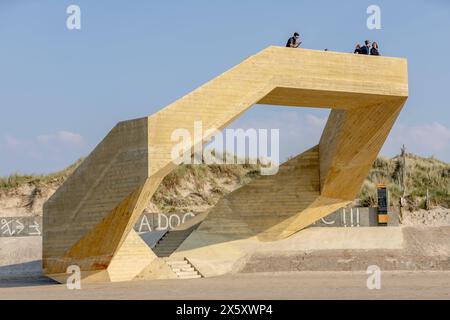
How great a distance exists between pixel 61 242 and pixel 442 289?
10.6 meters

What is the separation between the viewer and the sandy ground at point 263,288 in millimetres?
17031

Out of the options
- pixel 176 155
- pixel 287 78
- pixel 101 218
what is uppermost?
pixel 287 78

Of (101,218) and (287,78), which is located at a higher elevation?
(287,78)

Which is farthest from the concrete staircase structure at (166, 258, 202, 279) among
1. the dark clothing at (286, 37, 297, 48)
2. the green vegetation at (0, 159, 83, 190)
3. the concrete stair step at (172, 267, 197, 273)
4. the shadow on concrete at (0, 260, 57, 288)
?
the green vegetation at (0, 159, 83, 190)

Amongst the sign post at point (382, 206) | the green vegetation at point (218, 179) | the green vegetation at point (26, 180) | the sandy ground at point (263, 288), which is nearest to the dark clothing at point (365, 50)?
the sign post at point (382, 206)

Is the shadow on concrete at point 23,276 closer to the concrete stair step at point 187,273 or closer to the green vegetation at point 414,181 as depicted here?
the concrete stair step at point 187,273

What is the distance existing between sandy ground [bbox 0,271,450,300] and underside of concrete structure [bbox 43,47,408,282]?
4.18 ft

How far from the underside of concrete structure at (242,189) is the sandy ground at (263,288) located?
50.1 inches

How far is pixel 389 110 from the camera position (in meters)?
25.7
